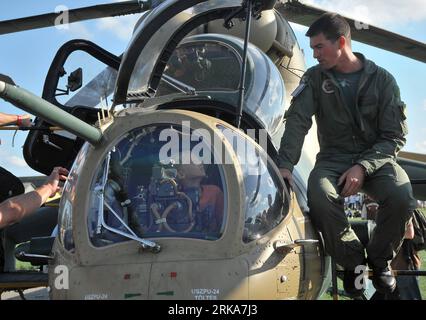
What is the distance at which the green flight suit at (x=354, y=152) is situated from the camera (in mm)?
3701

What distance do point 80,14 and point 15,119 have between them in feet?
13.3

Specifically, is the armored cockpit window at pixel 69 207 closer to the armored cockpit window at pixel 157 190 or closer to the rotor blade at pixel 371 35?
the armored cockpit window at pixel 157 190

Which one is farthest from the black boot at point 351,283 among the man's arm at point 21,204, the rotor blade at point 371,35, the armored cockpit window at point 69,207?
the rotor blade at point 371,35

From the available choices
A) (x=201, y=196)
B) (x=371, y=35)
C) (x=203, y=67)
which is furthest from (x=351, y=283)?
(x=371, y=35)

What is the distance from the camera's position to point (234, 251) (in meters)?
3.11

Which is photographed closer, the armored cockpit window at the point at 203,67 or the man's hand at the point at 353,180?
the man's hand at the point at 353,180

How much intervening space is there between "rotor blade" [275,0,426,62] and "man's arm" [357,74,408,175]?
3957 mm

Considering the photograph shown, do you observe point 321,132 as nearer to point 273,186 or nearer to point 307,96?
point 307,96

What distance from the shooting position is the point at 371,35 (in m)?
8.20

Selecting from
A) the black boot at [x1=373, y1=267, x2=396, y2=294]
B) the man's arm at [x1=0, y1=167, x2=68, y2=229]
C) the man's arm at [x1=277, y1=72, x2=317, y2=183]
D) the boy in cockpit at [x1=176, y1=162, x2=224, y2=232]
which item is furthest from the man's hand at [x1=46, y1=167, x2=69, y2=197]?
the black boot at [x1=373, y1=267, x2=396, y2=294]

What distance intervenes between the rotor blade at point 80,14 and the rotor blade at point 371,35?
6.90ft

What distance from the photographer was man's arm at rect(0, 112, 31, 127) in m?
4.43

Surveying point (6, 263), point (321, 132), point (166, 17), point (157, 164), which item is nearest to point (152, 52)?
point (166, 17)

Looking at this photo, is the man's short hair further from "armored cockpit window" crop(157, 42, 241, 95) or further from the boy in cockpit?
the boy in cockpit
